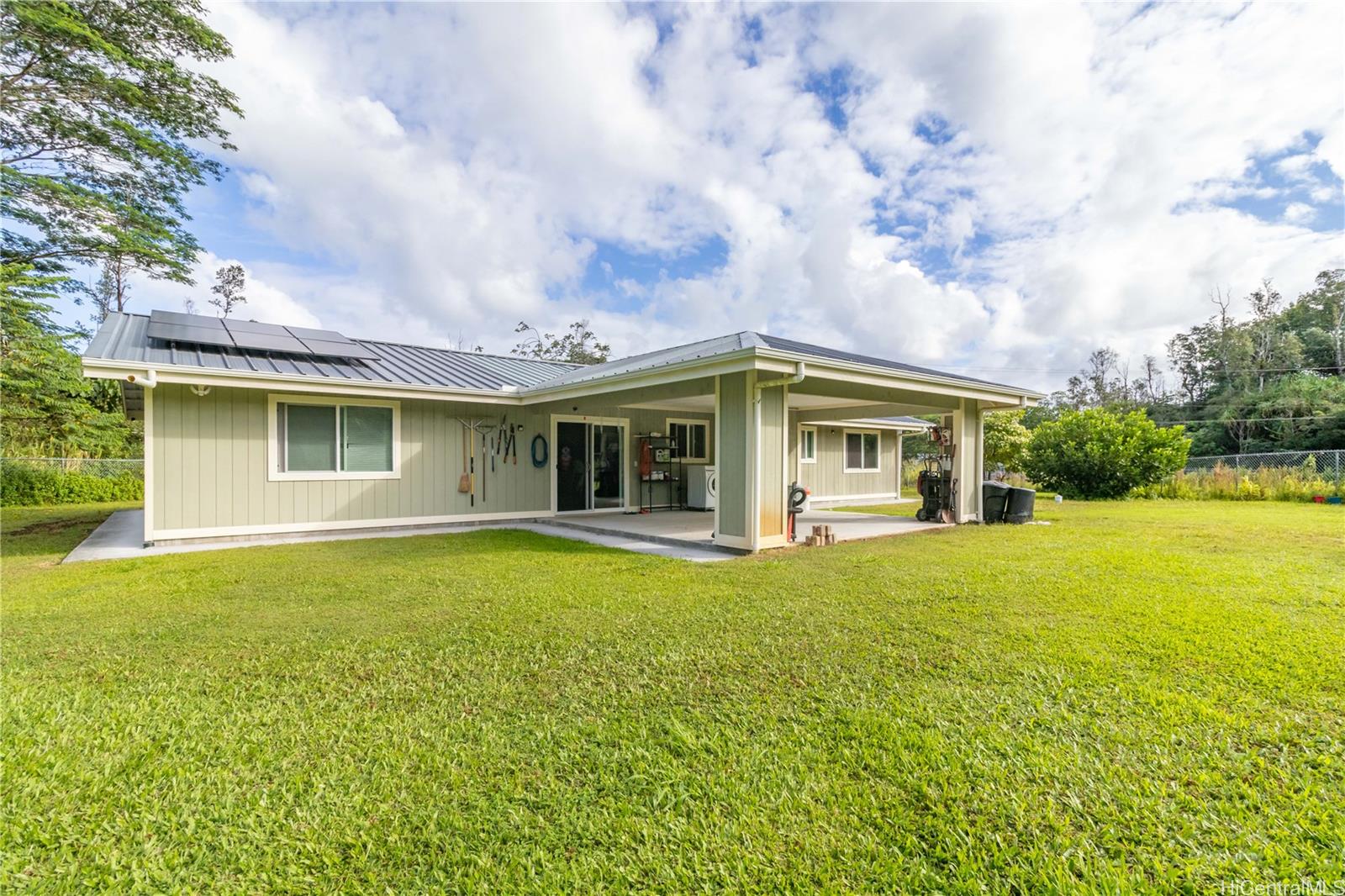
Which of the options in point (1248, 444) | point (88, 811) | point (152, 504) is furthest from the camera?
point (1248, 444)

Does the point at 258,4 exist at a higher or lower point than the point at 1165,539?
higher

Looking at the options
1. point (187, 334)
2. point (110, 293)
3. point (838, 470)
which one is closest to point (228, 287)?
point (110, 293)

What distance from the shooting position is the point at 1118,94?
7.06 metres

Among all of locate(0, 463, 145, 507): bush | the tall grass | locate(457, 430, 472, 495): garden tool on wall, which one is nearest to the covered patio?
locate(457, 430, 472, 495): garden tool on wall

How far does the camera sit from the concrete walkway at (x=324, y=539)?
655cm

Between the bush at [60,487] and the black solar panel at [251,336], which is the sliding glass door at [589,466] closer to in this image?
the black solar panel at [251,336]

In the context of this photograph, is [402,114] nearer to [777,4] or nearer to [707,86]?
[707,86]

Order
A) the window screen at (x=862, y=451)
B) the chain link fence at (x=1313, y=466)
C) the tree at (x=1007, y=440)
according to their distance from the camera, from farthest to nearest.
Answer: the tree at (x=1007, y=440)
the window screen at (x=862, y=451)
the chain link fence at (x=1313, y=466)

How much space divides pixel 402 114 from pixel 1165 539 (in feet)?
44.1

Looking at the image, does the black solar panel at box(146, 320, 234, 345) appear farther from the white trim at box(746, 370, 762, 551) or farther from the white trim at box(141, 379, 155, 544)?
the white trim at box(746, 370, 762, 551)

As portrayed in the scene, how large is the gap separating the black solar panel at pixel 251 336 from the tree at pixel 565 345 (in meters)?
20.1

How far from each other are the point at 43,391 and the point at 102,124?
19.7ft

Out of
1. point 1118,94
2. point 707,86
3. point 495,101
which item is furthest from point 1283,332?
point 495,101


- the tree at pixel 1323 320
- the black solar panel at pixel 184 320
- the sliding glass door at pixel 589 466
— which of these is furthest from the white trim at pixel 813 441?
the tree at pixel 1323 320
